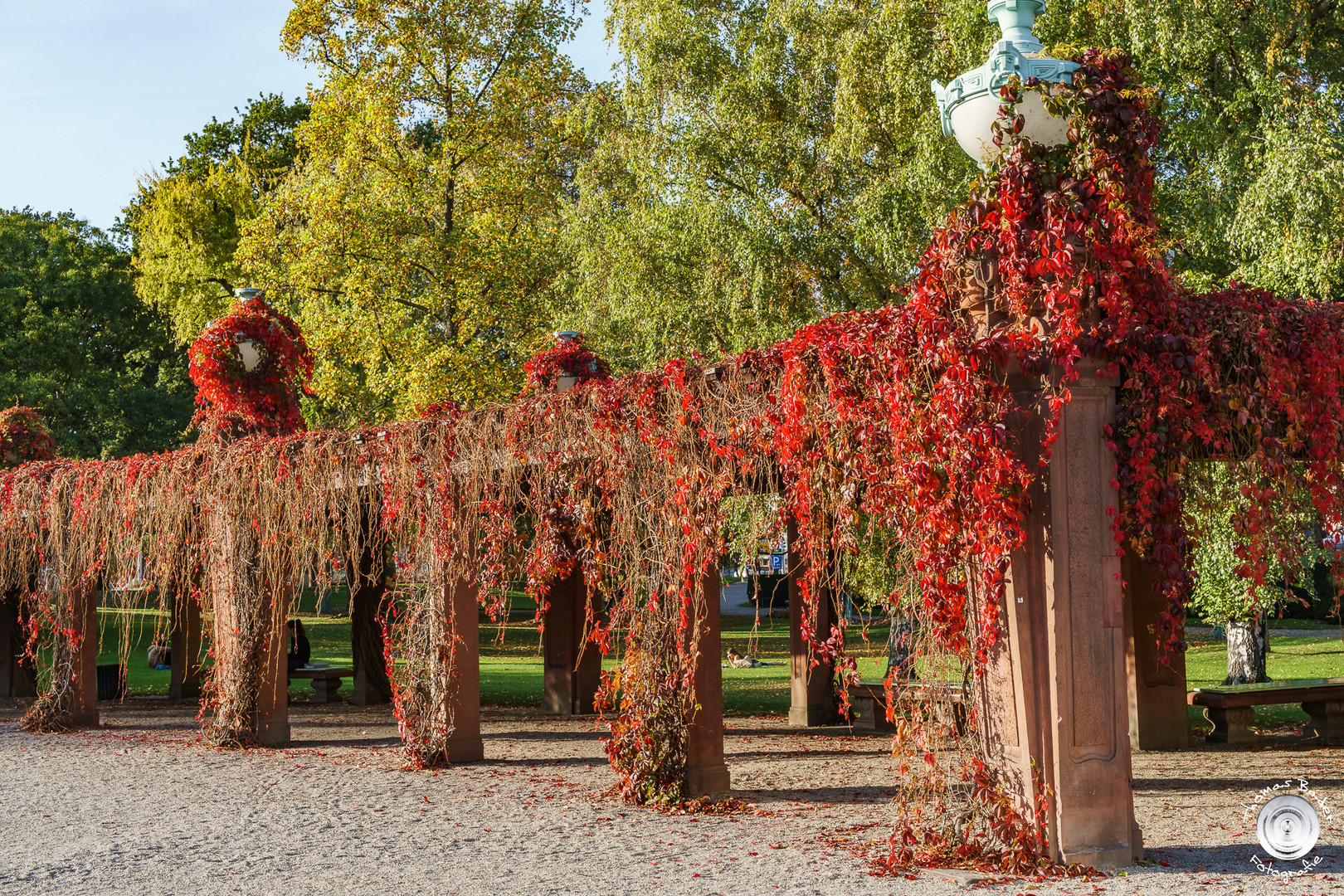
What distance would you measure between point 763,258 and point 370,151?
889 centimetres

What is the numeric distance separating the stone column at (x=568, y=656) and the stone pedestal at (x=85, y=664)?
17.7ft

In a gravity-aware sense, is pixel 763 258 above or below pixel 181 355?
below

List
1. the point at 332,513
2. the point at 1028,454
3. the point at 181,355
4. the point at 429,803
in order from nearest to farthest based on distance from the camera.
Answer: the point at 1028,454 < the point at 429,803 < the point at 332,513 < the point at 181,355

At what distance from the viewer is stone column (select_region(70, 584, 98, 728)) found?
13.5 meters

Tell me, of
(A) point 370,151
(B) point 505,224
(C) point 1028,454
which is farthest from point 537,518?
(A) point 370,151

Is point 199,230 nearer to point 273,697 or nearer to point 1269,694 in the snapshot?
point 273,697

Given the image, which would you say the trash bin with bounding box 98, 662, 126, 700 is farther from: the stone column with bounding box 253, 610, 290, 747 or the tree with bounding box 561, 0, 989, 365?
the tree with bounding box 561, 0, 989, 365

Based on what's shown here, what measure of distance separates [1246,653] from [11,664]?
18.1m

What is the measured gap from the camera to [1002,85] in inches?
239

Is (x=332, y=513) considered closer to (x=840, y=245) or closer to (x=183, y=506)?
(x=183, y=506)

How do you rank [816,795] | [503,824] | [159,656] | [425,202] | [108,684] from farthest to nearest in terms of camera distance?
1. [159,656]
2. [425,202]
3. [108,684]
4. [816,795]
5. [503,824]

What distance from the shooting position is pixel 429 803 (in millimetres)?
8562

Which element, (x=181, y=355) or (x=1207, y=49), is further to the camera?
(x=181, y=355)

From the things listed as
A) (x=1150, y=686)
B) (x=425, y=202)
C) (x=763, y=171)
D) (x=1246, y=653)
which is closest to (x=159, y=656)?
(x=425, y=202)
